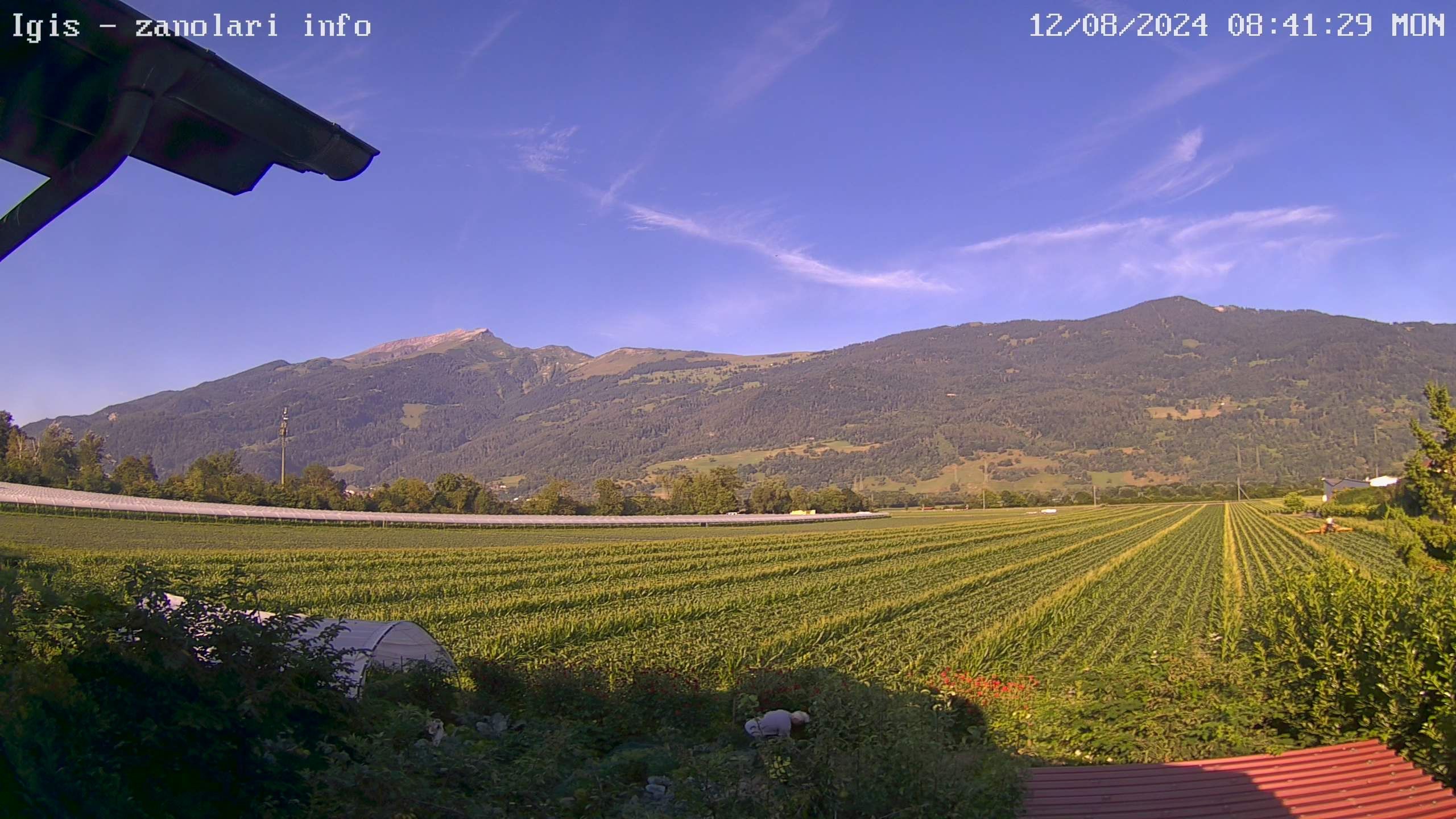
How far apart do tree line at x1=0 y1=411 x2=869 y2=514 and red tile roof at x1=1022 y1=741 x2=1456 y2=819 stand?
6746 cm

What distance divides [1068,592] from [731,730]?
15.6m

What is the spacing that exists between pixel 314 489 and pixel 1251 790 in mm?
70288

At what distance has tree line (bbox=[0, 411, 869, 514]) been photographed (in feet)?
210

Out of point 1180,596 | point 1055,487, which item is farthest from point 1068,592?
point 1055,487

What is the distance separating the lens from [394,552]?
32.3 m

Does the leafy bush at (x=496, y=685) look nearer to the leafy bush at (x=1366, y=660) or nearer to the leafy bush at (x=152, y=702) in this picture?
the leafy bush at (x=152, y=702)

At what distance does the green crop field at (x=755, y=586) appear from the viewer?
1462 centimetres

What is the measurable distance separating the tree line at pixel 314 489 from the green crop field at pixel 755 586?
70.6 ft

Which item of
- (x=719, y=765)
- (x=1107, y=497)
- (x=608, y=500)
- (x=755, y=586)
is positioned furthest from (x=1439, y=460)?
(x=1107, y=497)

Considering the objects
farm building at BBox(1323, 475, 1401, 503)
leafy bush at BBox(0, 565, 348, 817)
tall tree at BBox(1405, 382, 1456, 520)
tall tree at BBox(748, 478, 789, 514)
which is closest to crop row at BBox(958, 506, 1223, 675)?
tall tree at BBox(1405, 382, 1456, 520)

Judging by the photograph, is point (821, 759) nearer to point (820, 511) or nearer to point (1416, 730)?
point (1416, 730)

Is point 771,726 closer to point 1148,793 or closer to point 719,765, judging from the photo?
point 1148,793

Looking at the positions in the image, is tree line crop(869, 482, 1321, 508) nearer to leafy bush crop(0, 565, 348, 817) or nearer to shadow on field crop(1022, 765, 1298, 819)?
shadow on field crop(1022, 765, 1298, 819)

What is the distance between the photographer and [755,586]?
25094mm
